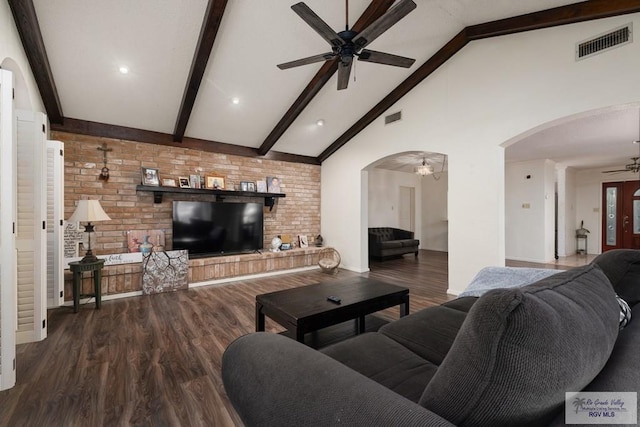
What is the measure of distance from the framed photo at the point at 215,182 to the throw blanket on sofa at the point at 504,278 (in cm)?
415

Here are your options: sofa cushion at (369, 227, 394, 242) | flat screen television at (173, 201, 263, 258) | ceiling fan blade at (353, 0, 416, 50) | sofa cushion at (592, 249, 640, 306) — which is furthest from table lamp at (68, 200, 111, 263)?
sofa cushion at (369, 227, 394, 242)

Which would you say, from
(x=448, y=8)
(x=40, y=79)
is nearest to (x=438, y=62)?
(x=448, y=8)

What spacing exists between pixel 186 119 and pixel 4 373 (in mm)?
3394

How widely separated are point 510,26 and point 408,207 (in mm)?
6299

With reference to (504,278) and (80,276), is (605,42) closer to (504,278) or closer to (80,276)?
(504,278)

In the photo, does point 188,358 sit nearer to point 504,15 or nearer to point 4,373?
point 4,373

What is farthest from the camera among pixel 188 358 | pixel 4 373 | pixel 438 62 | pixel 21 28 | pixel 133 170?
pixel 133 170

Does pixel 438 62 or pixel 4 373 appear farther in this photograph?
pixel 438 62

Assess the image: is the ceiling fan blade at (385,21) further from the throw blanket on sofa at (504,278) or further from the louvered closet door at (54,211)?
the louvered closet door at (54,211)

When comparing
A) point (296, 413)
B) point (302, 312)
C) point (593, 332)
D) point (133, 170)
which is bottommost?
point (302, 312)

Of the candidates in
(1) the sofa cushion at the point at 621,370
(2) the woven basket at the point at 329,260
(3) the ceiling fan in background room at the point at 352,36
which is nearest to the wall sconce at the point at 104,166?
(3) the ceiling fan in background room at the point at 352,36

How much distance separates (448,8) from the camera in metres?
3.31

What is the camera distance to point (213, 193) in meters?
4.98

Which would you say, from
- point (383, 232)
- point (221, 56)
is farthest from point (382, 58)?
point (383, 232)
